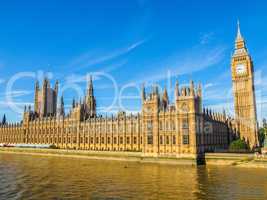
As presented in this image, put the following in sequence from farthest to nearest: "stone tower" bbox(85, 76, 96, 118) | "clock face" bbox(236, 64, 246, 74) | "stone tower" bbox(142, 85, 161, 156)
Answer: "stone tower" bbox(85, 76, 96, 118), "clock face" bbox(236, 64, 246, 74), "stone tower" bbox(142, 85, 161, 156)

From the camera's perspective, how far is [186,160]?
249 ft

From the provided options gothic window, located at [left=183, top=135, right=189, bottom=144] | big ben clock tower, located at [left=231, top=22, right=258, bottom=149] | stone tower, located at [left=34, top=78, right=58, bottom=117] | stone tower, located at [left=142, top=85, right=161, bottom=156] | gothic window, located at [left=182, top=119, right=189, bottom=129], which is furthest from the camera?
stone tower, located at [left=34, top=78, right=58, bottom=117]

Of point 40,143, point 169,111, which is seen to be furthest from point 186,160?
point 40,143

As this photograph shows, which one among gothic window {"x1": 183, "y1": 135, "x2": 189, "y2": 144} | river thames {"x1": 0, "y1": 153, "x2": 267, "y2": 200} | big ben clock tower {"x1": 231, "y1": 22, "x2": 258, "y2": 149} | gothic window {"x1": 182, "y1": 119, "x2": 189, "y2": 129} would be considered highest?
big ben clock tower {"x1": 231, "y1": 22, "x2": 258, "y2": 149}

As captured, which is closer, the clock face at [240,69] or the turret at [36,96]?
the clock face at [240,69]

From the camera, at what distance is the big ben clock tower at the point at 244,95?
377ft

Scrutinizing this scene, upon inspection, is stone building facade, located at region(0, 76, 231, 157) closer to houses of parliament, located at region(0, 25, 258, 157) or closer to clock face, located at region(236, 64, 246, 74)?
houses of parliament, located at region(0, 25, 258, 157)

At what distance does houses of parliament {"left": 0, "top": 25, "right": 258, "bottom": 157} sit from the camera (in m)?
81.1

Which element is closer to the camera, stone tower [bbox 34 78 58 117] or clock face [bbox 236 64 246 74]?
clock face [bbox 236 64 246 74]

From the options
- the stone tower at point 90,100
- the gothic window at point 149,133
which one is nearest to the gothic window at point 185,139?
the gothic window at point 149,133

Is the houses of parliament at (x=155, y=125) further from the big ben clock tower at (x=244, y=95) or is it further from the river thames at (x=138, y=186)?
the river thames at (x=138, y=186)

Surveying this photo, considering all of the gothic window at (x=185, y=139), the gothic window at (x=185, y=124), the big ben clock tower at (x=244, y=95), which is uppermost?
the big ben clock tower at (x=244, y=95)

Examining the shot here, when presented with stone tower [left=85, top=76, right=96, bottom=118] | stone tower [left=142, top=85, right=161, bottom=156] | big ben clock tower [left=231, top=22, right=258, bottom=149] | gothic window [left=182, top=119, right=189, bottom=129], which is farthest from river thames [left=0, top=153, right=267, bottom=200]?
stone tower [left=85, top=76, right=96, bottom=118]

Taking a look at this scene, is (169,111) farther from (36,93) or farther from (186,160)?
(36,93)
